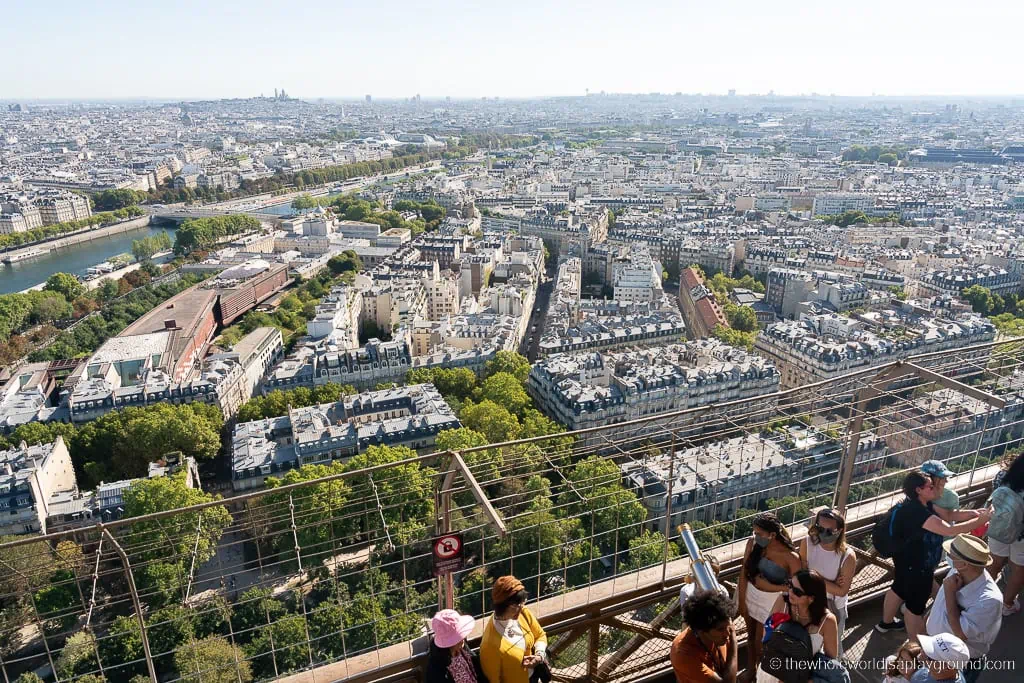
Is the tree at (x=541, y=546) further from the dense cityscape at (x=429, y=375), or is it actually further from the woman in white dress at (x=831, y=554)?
the woman in white dress at (x=831, y=554)

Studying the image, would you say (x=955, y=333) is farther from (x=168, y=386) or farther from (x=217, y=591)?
(x=168, y=386)

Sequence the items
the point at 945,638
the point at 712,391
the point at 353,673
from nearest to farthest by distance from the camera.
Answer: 1. the point at 945,638
2. the point at 353,673
3. the point at 712,391

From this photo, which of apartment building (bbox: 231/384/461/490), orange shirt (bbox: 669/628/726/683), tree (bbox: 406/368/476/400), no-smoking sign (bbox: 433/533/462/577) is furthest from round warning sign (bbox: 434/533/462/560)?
tree (bbox: 406/368/476/400)

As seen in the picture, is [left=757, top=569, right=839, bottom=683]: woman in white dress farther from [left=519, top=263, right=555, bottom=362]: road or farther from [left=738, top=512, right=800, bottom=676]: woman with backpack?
[left=519, top=263, right=555, bottom=362]: road

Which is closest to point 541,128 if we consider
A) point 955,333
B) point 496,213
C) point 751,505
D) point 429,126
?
point 429,126

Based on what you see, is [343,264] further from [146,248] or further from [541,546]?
[541,546]

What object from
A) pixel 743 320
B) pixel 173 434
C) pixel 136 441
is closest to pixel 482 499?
pixel 173 434

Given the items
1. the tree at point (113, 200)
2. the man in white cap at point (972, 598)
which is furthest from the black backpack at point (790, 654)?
the tree at point (113, 200)
